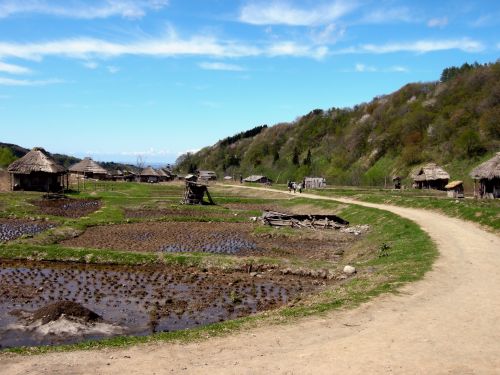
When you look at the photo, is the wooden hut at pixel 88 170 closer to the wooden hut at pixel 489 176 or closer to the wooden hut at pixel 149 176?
the wooden hut at pixel 149 176

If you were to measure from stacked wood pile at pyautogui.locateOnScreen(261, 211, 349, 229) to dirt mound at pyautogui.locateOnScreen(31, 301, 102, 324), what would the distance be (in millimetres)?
23754

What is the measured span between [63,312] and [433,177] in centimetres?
6149

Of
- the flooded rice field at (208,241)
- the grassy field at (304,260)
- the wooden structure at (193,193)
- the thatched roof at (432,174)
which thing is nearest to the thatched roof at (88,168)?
the wooden structure at (193,193)

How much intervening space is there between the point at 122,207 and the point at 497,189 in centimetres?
3748

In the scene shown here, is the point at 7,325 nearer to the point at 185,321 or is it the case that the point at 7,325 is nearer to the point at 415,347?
the point at 185,321

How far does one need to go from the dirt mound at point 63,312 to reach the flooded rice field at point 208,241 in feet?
41.1

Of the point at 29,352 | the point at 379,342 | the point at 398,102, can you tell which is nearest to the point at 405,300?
the point at 379,342

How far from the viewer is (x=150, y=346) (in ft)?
32.8

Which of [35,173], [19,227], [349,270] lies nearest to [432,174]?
[349,270]

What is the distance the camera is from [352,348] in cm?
947

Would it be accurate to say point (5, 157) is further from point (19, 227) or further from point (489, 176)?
point (489, 176)

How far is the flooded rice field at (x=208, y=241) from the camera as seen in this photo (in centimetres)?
2658

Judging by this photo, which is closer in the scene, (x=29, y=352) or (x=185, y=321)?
(x=29, y=352)

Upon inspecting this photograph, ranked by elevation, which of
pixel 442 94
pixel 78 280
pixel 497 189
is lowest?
pixel 78 280
